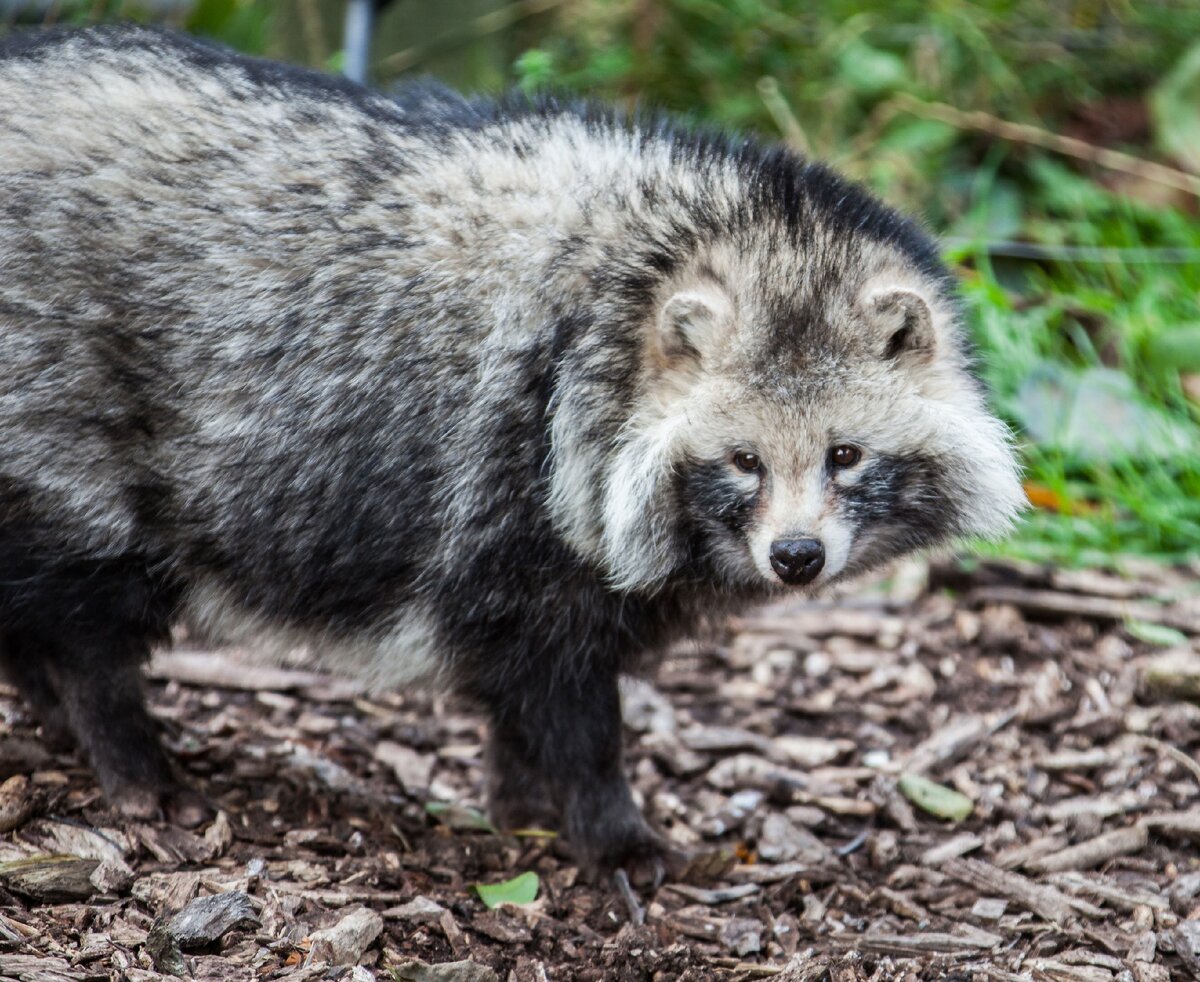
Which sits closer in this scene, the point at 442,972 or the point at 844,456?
the point at 442,972

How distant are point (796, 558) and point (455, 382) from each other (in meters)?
1.15

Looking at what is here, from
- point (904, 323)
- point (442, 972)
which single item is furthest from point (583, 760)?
point (904, 323)

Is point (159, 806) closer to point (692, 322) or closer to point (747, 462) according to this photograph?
point (747, 462)

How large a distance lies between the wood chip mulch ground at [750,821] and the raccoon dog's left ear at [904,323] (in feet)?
Answer: 5.75

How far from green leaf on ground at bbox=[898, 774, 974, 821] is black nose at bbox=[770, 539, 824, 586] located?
1.50m

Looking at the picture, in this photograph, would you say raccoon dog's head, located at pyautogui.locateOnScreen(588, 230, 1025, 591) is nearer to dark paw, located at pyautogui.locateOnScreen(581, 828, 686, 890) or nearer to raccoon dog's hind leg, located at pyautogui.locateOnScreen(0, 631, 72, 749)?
dark paw, located at pyautogui.locateOnScreen(581, 828, 686, 890)

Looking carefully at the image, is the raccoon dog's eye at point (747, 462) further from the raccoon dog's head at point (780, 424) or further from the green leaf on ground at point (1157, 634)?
the green leaf on ground at point (1157, 634)

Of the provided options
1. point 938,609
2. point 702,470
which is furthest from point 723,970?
point 938,609

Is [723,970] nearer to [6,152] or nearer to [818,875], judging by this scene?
[818,875]

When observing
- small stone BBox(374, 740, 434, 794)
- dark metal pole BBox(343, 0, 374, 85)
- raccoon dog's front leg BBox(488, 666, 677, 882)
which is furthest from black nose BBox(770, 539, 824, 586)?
dark metal pole BBox(343, 0, 374, 85)

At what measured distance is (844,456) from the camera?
→ 13.5 ft

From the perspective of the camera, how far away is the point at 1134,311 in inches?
291

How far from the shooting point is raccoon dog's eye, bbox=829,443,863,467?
4090mm

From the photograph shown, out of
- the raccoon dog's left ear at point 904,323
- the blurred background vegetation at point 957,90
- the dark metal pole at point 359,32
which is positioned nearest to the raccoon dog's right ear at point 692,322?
the raccoon dog's left ear at point 904,323
